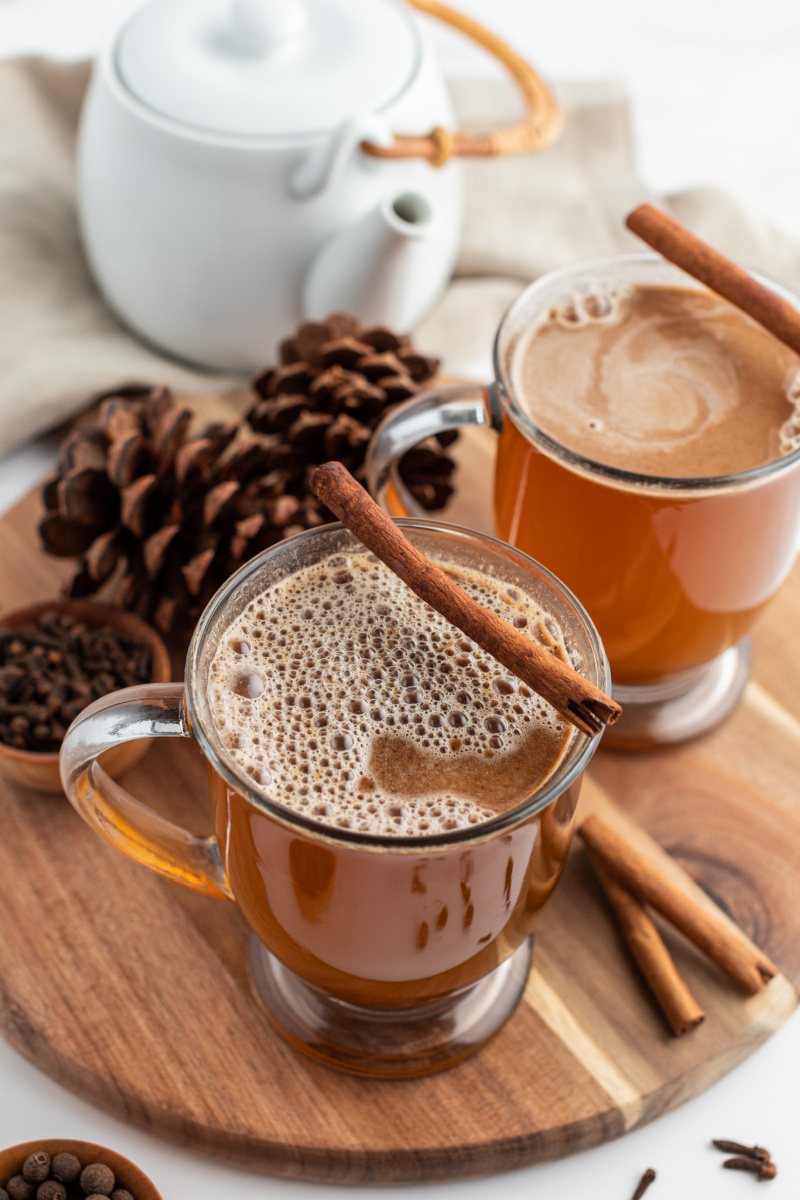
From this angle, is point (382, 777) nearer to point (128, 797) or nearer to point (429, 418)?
point (128, 797)

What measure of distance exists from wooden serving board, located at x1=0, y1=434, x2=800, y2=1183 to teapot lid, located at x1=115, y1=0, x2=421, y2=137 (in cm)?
76

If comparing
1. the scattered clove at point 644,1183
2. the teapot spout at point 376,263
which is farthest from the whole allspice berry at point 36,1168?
the teapot spout at point 376,263

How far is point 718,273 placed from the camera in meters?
1.10

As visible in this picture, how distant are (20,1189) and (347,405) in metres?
0.82

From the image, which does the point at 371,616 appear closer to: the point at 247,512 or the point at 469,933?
the point at 469,933

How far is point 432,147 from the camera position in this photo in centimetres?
144

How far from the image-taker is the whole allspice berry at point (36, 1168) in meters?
0.87

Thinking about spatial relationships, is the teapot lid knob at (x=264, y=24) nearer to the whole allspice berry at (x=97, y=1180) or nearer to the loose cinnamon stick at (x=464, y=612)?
the loose cinnamon stick at (x=464, y=612)

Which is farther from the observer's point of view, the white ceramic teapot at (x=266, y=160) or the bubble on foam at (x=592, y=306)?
the white ceramic teapot at (x=266, y=160)

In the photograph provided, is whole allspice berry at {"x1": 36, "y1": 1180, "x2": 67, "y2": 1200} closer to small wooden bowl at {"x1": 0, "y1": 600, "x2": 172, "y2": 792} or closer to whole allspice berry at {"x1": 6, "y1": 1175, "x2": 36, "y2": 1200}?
whole allspice berry at {"x1": 6, "y1": 1175, "x2": 36, "y2": 1200}

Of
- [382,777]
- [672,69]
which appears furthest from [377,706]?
[672,69]

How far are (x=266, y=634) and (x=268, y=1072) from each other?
0.38m

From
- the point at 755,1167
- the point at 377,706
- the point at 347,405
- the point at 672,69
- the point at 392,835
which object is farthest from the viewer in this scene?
the point at 672,69

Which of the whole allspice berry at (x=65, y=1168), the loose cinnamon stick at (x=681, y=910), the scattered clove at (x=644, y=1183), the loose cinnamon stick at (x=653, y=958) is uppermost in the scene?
the loose cinnamon stick at (x=681, y=910)
